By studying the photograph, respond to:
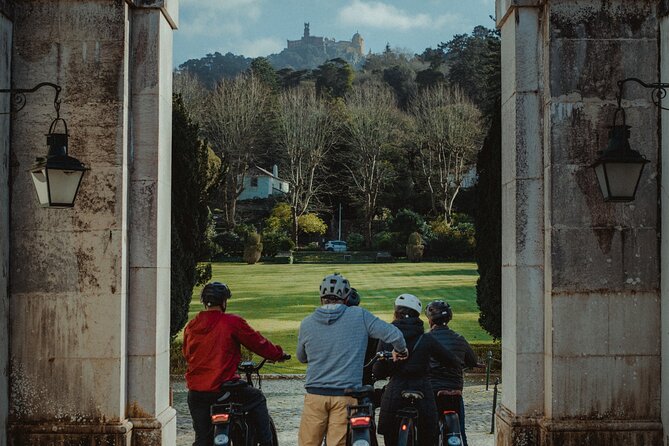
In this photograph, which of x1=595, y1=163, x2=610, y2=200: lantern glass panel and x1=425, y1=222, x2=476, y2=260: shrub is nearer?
x1=595, y1=163, x2=610, y2=200: lantern glass panel

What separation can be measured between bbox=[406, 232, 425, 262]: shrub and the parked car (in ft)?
20.1

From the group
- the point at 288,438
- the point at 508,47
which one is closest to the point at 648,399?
the point at 508,47

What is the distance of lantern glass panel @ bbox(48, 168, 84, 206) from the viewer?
5.81 meters

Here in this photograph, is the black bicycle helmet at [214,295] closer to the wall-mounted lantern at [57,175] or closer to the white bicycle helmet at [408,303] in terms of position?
the wall-mounted lantern at [57,175]

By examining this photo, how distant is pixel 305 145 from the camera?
57.0 meters

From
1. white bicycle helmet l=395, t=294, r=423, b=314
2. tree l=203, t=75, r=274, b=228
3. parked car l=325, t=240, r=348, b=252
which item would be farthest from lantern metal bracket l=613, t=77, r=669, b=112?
tree l=203, t=75, r=274, b=228

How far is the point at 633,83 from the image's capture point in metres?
6.67

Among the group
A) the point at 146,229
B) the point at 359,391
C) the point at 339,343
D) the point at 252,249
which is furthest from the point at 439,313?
the point at 252,249

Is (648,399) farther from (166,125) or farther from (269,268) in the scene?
(269,268)

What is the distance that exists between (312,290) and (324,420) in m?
26.7

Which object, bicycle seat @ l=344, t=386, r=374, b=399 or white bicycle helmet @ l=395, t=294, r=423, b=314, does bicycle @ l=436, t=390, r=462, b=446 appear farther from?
bicycle seat @ l=344, t=386, r=374, b=399

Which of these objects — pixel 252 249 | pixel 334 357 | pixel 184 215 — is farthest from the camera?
pixel 252 249

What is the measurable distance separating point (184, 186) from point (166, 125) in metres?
4.90

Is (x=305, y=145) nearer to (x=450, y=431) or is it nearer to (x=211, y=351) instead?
(x=450, y=431)
